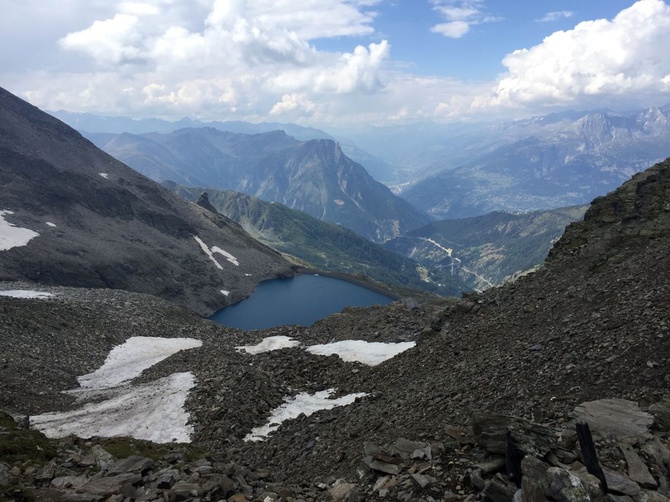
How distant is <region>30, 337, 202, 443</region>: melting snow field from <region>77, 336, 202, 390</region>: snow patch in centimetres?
11

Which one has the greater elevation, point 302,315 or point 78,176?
point 78,176

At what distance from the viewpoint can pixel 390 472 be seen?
15.8 m

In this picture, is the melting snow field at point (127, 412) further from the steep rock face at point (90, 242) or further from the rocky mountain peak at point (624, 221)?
the steep rock face at point (90, 242)

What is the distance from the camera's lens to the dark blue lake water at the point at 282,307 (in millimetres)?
156625

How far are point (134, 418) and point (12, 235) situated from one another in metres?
126

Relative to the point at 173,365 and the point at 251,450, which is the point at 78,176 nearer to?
the point at 173,365

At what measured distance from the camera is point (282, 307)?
172750mm

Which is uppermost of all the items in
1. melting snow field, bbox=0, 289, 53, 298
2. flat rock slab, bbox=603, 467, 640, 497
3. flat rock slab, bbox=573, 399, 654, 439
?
flat rock slab, bbox=603, 467, 640, 497

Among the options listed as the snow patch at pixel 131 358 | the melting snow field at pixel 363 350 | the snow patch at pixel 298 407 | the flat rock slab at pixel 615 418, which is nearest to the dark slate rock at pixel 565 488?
the flat rock slab at pixel 615 418

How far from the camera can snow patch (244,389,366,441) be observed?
3166cm

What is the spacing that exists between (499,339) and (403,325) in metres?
25.9

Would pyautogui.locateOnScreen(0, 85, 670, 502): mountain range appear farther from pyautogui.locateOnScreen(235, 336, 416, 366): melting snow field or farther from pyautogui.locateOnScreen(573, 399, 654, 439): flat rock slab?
pyautogui.locateOnScreen(235, 336, 416, 366): melting snow field

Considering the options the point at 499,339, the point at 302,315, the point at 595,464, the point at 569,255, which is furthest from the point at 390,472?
the point at 302,315

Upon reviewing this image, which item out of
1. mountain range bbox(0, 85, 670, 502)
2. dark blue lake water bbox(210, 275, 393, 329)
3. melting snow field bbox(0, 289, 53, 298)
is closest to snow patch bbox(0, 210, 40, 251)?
melting snow field bbox(0, 289, 53, 298)
